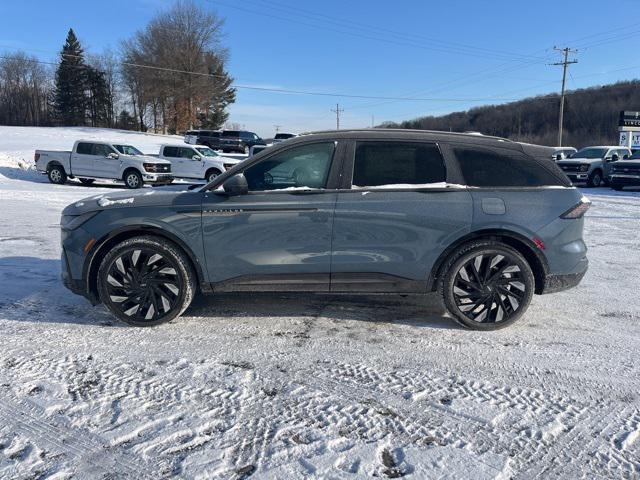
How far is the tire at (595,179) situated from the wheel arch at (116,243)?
22.7 metres

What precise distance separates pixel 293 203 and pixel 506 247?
1.92m

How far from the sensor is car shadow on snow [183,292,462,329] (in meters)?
4.55

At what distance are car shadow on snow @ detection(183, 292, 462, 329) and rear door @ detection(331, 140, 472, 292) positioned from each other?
1.46 ft

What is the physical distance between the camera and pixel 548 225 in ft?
13.7

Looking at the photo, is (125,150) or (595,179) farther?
(595,179)

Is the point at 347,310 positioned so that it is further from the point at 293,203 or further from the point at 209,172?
the point at 209,172

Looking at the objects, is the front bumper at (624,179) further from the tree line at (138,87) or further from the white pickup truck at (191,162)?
the tree line at (138,87)

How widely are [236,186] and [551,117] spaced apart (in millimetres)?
112576

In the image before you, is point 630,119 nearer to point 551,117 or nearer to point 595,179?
point 595,179

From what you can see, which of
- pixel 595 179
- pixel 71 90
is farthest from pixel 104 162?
pixel 71 90

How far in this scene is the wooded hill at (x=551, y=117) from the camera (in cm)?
9006

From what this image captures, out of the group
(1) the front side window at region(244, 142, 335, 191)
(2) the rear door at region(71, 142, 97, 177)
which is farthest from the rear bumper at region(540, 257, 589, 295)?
(2) the rear door at region(71, 142, 97, 177)

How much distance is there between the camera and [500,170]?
4262 millimetres

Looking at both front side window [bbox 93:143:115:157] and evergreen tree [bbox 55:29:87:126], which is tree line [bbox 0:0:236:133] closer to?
evergreen tree [bbox 55:29:87:126]
